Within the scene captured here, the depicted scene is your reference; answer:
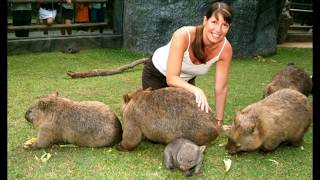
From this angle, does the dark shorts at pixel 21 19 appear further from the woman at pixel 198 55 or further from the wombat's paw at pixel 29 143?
the wombat's paw at pixel 29 143

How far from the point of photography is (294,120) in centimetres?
484

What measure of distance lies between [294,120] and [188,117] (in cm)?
108

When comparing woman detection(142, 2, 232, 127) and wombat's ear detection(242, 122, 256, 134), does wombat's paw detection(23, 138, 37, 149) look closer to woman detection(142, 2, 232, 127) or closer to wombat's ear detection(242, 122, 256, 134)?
woman detection(142, 2, 232, 127)

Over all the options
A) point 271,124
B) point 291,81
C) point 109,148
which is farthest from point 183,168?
point 291,81

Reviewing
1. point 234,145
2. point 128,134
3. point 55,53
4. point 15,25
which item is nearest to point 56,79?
point 55,53

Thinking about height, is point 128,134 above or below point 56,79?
above

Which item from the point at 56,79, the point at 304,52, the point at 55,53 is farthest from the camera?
the point at 304,52

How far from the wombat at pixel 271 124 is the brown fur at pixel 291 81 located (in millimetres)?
1195

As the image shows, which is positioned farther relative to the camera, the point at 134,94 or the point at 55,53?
the point at 55,53

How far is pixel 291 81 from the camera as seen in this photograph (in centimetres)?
645

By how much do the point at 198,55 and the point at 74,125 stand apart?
4.53 feet

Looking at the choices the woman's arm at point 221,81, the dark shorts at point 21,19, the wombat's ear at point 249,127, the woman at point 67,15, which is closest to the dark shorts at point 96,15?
the woman at point 67,15
